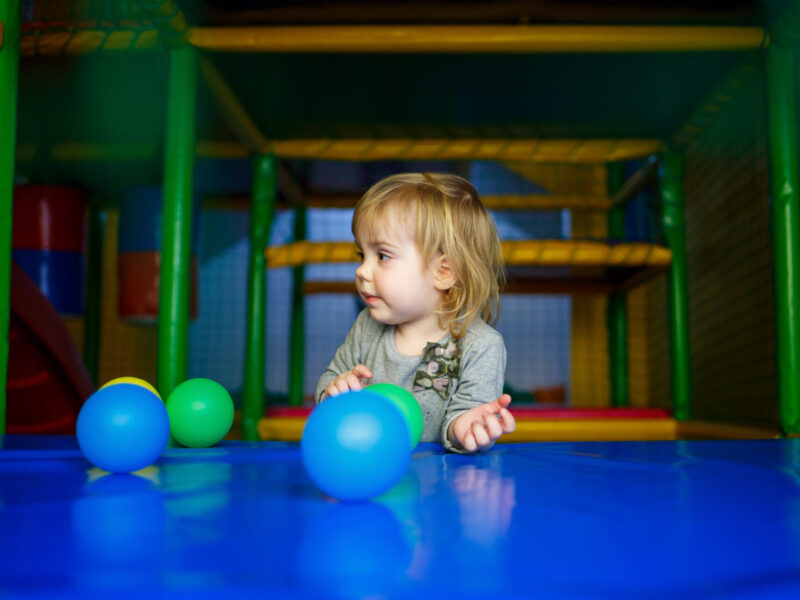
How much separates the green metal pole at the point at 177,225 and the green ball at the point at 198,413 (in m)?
0.26

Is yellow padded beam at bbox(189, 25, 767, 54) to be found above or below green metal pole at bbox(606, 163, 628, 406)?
above

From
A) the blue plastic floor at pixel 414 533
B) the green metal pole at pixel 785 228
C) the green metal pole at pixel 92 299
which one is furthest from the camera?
the green metal pole at pixel 92 299

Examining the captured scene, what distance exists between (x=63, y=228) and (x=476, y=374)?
61.8 inches

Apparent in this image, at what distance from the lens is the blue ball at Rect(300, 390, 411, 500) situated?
48cm

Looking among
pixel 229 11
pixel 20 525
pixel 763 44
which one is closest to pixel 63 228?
pixel 229 11

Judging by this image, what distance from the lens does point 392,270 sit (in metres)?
0.91

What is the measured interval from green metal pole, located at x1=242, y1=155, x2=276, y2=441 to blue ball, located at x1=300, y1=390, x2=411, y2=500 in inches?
44.9

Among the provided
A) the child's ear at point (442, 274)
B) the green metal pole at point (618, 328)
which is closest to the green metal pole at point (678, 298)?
the green metal pole at point (618, 328)

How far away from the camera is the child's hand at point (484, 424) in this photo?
720 mm

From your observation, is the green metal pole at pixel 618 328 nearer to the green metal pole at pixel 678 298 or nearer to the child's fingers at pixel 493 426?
the green metal pole at pixel 678 298

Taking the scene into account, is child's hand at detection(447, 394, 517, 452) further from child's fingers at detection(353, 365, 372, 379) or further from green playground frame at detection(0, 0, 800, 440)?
green playground frame at detection(0, 0, 800, 440)

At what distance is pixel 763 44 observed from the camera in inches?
50.1

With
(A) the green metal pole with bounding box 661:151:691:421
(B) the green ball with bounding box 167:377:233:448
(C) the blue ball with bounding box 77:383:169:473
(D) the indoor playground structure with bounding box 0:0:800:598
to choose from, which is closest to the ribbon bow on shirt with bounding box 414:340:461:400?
(D) the indoor playground structure with bounding box 0:0:800:598

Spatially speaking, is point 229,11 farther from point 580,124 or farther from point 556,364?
point 556,364
